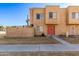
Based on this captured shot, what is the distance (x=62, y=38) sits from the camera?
1126 centimetres

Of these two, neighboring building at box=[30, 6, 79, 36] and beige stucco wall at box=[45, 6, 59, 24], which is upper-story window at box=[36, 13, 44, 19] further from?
beige stucco wall at box=[45, 6, 59, 24]

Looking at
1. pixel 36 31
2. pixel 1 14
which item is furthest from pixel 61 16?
pixel 1 14

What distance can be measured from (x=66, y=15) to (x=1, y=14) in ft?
27.4

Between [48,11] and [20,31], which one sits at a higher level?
[48,11]

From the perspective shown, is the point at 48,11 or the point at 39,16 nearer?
the point at 39,16

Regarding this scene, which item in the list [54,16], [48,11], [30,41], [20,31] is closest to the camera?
[20,31]

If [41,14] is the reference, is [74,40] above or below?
below

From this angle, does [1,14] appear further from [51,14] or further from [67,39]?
[51,14]

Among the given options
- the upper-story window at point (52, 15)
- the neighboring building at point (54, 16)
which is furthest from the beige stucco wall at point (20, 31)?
the upper-story window at point (52, 15)

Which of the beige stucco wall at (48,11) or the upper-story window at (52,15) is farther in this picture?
the upper-story window at (52,15)

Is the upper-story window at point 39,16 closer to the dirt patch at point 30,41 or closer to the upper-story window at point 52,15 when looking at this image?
the upper-story window at point 52,15

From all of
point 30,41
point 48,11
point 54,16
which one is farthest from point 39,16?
point 30,41

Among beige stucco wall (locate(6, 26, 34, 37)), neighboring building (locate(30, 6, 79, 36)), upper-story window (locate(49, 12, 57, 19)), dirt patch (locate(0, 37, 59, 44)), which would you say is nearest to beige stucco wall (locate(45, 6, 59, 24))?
neighboring building (locate(30, 6, 79, 36))

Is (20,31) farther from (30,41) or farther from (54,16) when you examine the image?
(54,16)
